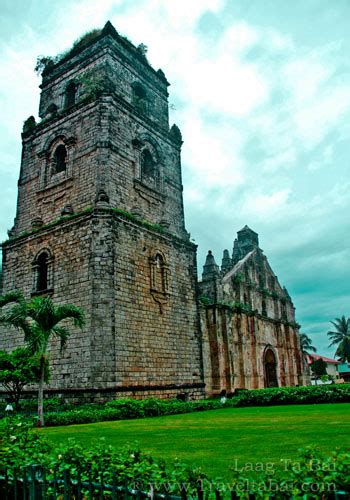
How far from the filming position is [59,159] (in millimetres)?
18906

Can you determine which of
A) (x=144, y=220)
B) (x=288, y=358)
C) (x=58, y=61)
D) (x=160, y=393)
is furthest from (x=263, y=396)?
(x=58, y=61)

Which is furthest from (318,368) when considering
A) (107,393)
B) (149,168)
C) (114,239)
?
(107,393)

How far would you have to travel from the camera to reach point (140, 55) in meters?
20.9

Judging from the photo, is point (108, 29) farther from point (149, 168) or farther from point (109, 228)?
point (109, 228)

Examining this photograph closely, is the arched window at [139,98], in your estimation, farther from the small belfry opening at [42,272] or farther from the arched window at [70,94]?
the small belfry opening at [42,272]

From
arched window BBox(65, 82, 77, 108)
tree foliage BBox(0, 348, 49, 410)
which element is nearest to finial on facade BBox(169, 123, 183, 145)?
arched window BBox(65, 82, 77, 108)

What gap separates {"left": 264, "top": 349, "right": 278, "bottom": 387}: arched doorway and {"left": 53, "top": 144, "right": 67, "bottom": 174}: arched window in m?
17.1

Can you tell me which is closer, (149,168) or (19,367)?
(19,367)

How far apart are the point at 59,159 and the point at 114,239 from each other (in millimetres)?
5995

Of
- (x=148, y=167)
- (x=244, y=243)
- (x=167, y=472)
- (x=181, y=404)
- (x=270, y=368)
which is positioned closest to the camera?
(x=167, y=472)

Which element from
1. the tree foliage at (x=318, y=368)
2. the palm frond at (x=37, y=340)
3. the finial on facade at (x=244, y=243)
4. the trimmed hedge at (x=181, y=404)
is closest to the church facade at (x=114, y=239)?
the trimmed hedge at (x=181, y=404)

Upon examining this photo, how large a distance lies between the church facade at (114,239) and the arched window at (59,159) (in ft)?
0.16

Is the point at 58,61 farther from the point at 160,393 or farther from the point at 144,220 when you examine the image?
the point at 160,393

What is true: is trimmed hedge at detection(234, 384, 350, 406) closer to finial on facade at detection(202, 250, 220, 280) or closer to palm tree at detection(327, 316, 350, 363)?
finial on facade at detection(202, 250, 220, 280)
